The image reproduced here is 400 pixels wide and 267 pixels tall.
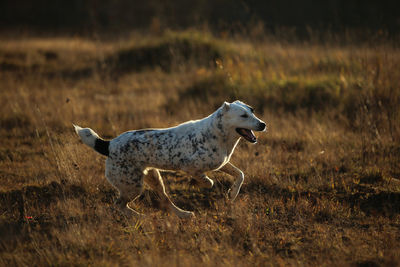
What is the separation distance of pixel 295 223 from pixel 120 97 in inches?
329

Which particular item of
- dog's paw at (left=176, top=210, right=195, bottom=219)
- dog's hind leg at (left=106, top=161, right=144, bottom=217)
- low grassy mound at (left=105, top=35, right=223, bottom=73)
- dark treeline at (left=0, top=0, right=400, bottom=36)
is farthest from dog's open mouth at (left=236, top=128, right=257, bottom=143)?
dark treeline at (left=0, top=0, right=400, bottom=36)

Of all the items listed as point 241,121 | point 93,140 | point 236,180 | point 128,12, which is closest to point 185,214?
point 236,180

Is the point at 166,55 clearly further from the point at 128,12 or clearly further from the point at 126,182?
the point at 128,12

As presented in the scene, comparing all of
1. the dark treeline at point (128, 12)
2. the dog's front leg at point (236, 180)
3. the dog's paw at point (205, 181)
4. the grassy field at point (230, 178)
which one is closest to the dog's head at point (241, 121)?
the dog's front leg at point (236, 180)

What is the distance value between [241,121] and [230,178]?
1.93m

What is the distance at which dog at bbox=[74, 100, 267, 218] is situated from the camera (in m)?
5.30

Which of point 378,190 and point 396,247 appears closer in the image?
point 396,247

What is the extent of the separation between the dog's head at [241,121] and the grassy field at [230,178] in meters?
0.99

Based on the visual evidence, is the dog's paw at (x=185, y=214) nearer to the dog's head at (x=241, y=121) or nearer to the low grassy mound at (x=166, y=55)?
the dog's head at (x=241, y=121)

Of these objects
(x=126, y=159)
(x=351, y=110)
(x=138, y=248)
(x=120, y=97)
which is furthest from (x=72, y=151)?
(x=351, y=110)

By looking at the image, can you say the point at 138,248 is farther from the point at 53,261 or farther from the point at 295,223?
the point at 295,223

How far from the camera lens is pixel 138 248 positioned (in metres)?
4.75

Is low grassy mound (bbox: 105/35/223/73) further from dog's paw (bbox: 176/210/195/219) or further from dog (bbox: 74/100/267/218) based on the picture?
dog's paw (bbox: 176/210/195/219)

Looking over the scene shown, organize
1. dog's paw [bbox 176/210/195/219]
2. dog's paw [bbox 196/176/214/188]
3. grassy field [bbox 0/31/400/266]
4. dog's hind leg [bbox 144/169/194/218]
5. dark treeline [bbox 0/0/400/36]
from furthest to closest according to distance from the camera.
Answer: dark treeline [bbox 0/0/400/36]
dog's hind leg [bbox 144/169/194/218]
dog's paw [bbox 176/210/195/219]
dog's paw [bbox 196/176/214/188]
grassy field [bbox 0/31/400/266]
